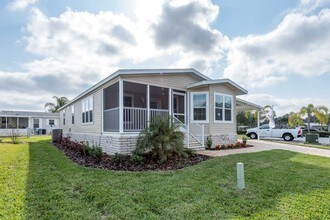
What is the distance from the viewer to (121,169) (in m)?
7.11

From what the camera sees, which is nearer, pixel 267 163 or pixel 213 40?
pixel 267 163

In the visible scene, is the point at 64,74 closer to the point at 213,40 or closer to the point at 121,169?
the point at 213,40

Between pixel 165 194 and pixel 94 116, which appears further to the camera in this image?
pixel 94 116

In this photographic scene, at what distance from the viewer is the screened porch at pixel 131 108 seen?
9.76 m

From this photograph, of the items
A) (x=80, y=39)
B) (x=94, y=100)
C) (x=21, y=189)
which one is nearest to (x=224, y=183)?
(x=21, y=189)

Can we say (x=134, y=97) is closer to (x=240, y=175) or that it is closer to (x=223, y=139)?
(x=223, y=139)

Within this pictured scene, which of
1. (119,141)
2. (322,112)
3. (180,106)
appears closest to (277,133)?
(322,112)

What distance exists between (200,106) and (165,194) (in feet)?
27.2

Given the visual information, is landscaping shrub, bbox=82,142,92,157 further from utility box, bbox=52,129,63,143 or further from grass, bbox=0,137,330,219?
utility box, bbox=52,129,63,143

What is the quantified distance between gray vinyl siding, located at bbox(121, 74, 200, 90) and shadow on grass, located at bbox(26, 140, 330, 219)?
4.75 metres

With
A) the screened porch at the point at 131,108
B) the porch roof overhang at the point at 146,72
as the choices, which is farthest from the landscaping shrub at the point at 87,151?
the porch roof overhang at the point at 146,72

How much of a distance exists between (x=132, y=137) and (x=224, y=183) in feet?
16.5

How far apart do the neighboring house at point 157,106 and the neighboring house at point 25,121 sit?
21.5 m

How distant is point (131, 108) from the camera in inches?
394
